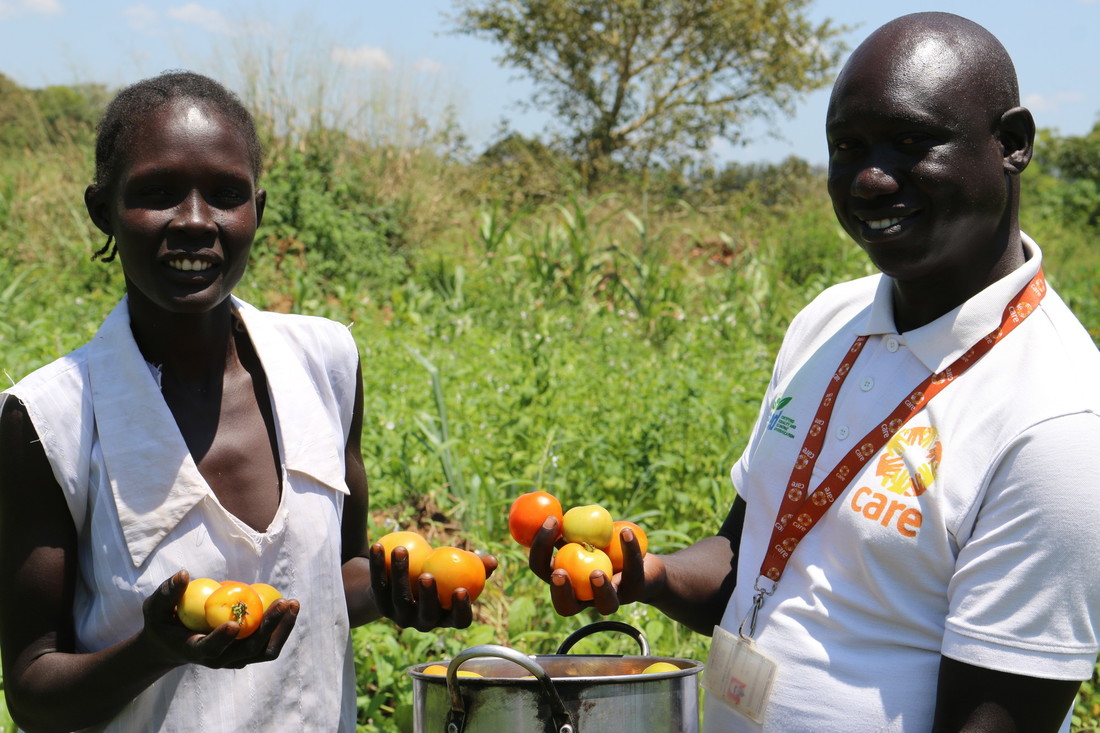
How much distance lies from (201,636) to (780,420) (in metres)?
0.92

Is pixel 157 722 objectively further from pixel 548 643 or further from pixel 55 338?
pixel 55 338

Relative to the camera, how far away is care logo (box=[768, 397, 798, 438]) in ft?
5.49

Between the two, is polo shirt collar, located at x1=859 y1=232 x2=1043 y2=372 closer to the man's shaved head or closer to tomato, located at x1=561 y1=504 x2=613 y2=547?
the man's shaved head

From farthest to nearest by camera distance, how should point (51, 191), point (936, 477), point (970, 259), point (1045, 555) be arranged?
point (51, 191), point (970, 259), point (936, 477), point (1045, 555)

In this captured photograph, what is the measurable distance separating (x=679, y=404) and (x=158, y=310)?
2.70 meters

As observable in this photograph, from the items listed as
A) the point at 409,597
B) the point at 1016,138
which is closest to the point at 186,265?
the point at 409,597

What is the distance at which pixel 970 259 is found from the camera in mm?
1516

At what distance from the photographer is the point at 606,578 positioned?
5.30 ft

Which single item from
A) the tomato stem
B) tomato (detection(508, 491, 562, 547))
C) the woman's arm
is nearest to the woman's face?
the woman's arm

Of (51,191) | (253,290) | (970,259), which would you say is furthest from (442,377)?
(51,191)

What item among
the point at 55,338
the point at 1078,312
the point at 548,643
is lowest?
the point at 548,643

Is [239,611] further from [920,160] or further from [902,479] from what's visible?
[920,160]

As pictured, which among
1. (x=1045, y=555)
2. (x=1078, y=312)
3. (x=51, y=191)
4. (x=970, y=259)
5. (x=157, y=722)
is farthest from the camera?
(x=51, y=191)

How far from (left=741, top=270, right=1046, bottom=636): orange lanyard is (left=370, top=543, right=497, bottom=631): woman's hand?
44 cm
